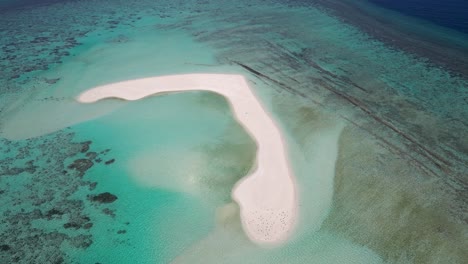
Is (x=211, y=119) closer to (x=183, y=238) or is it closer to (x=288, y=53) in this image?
(x=183, y=238)

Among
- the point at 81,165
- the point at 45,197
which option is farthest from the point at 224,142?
the point at 45,197

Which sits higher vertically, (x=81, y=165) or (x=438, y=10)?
(x=438, y=10)

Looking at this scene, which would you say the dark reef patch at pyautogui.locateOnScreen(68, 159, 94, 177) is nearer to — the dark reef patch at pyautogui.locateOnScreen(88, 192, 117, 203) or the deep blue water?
the dark reef patch at pyautogui.locateOnScreen(88, 192, 117, 203)

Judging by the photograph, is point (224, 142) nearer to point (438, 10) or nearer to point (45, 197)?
point (45, 197)

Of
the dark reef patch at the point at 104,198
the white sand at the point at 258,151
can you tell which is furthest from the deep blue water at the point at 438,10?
the dark reef patch at the point at 104,198

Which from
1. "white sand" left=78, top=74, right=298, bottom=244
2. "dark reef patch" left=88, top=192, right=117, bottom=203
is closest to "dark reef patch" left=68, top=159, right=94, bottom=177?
"dark reef patch" left=88, top=192, right=117, bottom=203

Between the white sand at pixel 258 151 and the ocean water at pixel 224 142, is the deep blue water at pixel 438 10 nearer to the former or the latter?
the ocean water at pixel 224 142

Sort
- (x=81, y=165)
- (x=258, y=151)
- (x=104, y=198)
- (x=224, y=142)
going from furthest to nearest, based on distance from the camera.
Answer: (x=224, y=142)
(x=258, y=151)
(x=81, y=165)
(x=104, y=198)
